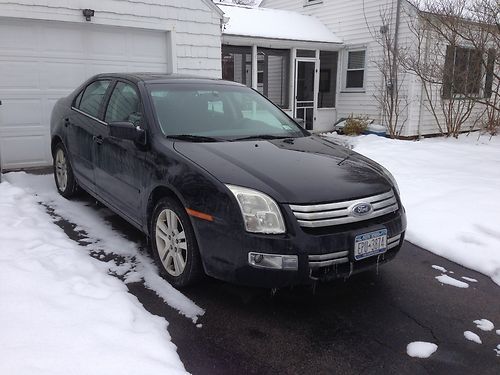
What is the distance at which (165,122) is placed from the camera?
375cm

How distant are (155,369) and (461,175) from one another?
20.1 ft

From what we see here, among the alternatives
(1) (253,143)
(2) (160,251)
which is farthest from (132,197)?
(1) (253,143)

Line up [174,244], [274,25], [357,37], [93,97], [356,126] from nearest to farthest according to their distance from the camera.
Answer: [174,244] < [93,97] < [356,126] < [274,25] < [357,37]

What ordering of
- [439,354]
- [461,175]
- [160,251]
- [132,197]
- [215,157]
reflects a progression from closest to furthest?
[439,354]
[215,157]
[160,251]
[132,197]
[461,175]

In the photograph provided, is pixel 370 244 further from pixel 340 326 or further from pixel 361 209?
pixel 340 326

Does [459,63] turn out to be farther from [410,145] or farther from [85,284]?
[85,284]

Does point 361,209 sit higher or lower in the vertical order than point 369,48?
lower

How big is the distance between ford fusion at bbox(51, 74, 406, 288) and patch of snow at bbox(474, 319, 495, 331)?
2.34ft

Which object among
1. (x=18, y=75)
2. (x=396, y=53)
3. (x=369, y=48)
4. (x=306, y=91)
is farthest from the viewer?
(x=306, y=91)

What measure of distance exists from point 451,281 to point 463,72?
369 inches

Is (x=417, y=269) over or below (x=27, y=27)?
below

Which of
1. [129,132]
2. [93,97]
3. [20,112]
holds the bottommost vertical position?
[20,112]

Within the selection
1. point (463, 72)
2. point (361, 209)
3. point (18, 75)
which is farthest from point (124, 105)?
point (463, 72)

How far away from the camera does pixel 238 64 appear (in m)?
13.3
